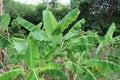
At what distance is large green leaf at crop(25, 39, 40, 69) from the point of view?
3546 mm

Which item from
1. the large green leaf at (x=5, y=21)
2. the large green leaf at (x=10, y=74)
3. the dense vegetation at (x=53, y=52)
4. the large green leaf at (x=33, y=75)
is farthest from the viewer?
the large green leaf at (x=5, y=21)

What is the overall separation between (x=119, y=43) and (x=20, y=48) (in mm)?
1311

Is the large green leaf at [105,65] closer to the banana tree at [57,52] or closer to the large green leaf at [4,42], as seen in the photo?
the banana tree at [57,52]

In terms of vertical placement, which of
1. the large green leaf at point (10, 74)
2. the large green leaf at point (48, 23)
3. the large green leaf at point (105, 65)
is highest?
the large green leaf at point (48, 23)

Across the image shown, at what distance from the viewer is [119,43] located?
4.57 metres

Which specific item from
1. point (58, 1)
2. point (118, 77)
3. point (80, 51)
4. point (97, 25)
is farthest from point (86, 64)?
point (58, 1)

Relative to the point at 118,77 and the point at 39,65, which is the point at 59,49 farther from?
the point at 118,77

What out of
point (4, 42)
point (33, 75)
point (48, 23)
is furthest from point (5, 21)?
point (33, 75)

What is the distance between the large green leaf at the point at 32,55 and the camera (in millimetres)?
3546

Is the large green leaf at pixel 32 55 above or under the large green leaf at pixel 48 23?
under

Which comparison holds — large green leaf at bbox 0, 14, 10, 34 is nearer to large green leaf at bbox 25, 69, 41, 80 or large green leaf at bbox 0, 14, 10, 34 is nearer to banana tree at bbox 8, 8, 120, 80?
banana tree at bbox 8, 8, 120, 80

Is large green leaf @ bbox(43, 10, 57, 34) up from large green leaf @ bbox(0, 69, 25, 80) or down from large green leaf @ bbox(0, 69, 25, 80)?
up

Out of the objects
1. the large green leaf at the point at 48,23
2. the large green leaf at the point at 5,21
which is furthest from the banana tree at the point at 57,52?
the large green leaf at the point at 5,21

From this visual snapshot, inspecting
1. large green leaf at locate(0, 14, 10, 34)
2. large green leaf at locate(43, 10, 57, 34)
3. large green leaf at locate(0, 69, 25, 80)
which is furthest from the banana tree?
large green leaf at locate(0, 14, 10, 34)
